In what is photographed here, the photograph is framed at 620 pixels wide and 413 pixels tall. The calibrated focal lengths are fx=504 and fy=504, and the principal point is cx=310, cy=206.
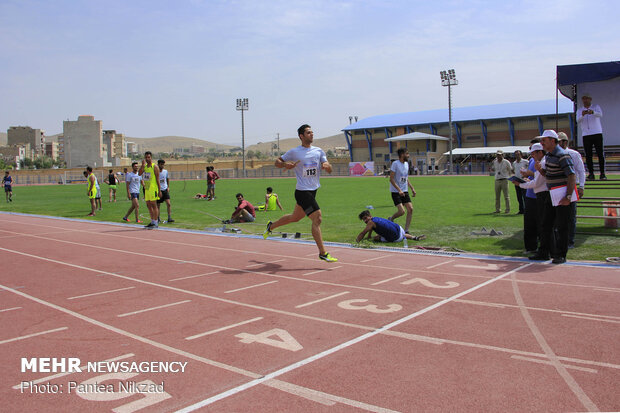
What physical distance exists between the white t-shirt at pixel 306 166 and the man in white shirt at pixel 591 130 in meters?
6.93

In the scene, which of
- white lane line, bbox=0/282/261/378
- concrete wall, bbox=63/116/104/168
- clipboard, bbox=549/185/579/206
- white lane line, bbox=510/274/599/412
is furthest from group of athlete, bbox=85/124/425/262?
concrete wall, bbox=63/116/104/168

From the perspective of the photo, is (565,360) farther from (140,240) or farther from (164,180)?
(164,180)

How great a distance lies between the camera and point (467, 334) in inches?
192

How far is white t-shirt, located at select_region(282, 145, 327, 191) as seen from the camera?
868 centimetres

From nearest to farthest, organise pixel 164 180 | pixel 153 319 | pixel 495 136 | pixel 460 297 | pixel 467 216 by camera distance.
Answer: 1. pixel 153 319
2. pixel 460 297
3. pixel 467 216
4. pixel 164 180
5. pixel 495 136

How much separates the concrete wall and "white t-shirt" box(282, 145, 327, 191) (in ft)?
594

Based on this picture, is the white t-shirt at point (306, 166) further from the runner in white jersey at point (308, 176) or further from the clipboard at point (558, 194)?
the clipboard at point (558, 194)

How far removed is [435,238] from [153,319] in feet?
24.7

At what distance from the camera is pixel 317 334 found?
16.2 ft

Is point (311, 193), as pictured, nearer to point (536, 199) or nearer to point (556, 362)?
point (536, 199)

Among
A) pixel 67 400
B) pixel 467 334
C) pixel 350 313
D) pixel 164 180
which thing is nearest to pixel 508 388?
pixel 467 334

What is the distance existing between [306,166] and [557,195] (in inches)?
165

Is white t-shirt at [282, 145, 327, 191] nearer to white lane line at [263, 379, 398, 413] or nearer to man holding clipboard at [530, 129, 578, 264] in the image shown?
man holding clipboard at [530, 129, 578, 264]

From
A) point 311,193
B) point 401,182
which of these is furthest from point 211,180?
point 311,193
